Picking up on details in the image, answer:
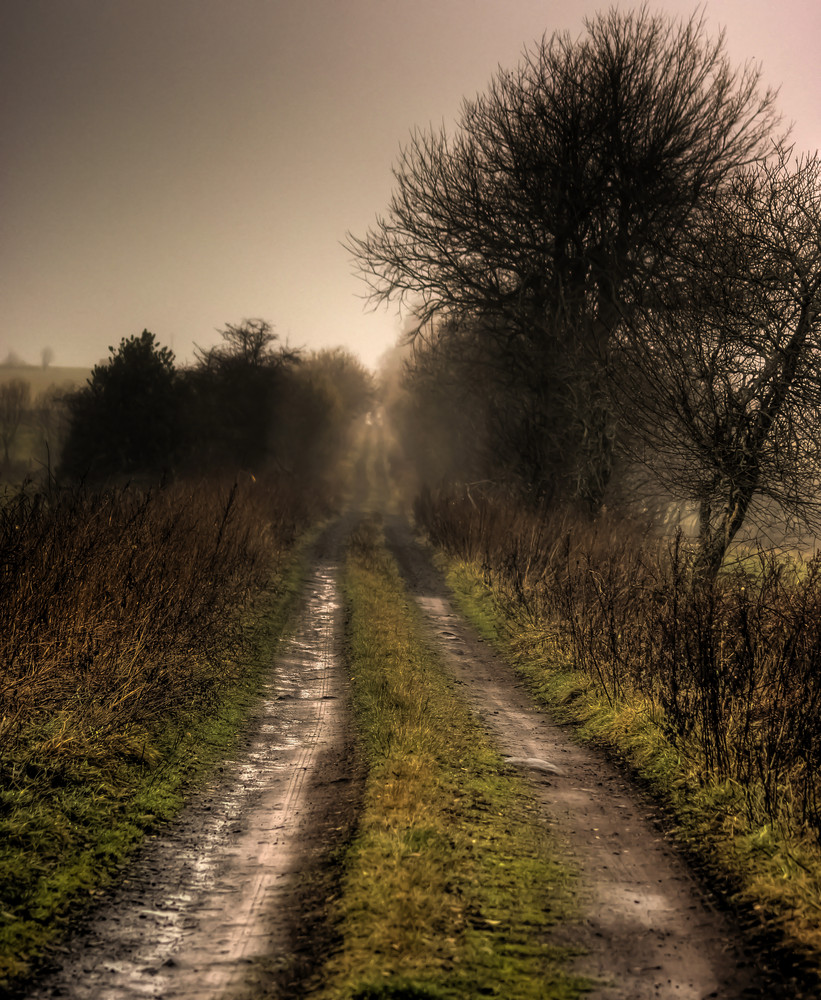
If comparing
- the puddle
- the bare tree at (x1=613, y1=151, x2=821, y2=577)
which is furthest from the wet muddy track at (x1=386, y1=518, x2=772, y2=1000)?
the bare tree at (x1=613, y1=151, x2=821, y2=577)

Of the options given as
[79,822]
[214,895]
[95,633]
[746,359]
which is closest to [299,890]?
[214,895]

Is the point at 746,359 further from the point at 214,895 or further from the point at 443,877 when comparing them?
the point at 214,895

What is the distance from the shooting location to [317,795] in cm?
502

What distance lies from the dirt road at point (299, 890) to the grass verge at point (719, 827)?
18 centimetres

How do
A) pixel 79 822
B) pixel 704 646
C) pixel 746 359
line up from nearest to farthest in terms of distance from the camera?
pixel 79 822 → pixel 704 646 → pixel 746 359

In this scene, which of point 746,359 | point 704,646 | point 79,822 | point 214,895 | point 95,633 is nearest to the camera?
point 214,895

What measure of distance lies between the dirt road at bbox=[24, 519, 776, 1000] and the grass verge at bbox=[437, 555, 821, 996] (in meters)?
0.18

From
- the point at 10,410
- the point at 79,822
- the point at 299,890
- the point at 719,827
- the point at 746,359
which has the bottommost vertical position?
the point at 79,822

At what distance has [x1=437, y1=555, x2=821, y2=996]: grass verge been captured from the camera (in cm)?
330

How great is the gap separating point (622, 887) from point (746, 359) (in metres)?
6.38

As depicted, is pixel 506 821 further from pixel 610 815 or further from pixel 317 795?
pixel 317 795

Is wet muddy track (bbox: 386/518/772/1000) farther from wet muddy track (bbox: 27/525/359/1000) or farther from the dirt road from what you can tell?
wet muddy track (bbox: 27/525/359/1000)

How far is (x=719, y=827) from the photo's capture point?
172 inches

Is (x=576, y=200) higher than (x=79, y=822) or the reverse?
higher
